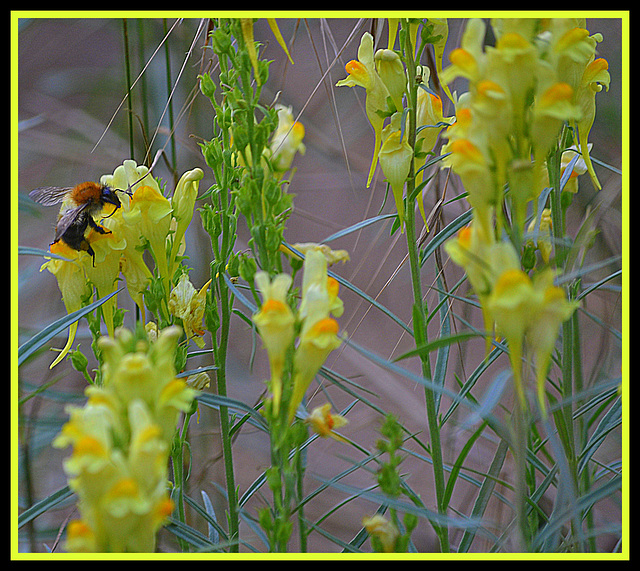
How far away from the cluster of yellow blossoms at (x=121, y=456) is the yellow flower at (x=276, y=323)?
8 cm

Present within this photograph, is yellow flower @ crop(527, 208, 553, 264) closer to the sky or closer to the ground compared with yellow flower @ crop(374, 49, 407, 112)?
closer to the ground

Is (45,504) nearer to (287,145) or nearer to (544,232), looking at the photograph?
(287,145)

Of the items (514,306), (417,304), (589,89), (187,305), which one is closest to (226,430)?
(187,305)

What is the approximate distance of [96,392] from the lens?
41 centimetres

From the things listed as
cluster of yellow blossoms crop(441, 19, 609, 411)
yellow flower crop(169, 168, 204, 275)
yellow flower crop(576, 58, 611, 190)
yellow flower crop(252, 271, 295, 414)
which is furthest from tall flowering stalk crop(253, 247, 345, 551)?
Result: yellow flower crop(576, 58, 611, 190)

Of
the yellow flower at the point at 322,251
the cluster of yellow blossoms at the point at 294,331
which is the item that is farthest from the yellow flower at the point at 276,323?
the yellow flower at the point at 322,251

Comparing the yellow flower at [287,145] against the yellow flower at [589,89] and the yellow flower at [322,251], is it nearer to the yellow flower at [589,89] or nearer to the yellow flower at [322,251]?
the yellow flower at [322,251]

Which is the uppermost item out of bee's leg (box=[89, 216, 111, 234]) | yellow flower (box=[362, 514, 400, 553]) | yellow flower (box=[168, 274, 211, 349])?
bee's leg (box=[89, 216, 111, 234])

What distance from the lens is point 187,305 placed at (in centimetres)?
67

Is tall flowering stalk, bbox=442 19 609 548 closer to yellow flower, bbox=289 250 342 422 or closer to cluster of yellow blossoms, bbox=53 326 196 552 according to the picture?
yellow flower, bbox=289 250 342 422

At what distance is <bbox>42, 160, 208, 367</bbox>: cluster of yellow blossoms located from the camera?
64 centimetres

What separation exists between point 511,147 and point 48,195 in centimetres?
60

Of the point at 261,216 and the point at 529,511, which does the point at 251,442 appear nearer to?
the point at 529,511

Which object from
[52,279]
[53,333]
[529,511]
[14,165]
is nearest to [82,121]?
[52,279]
